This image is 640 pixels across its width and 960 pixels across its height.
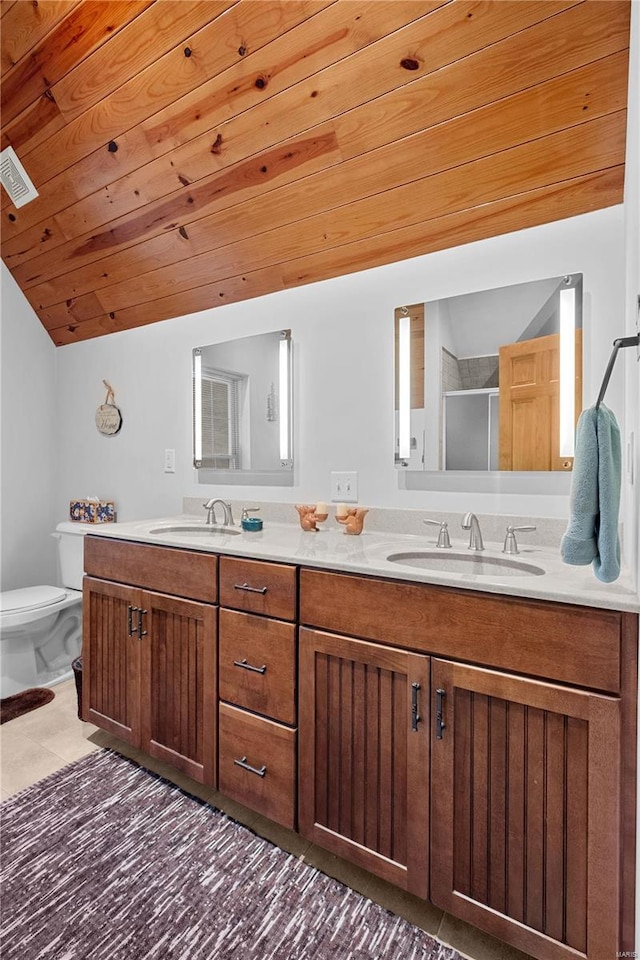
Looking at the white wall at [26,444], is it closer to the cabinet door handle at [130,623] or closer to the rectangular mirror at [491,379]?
the cabinet door handle at [130,623]

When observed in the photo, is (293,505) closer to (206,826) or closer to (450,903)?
(206,826)

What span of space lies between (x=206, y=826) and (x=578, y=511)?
143 centimetres

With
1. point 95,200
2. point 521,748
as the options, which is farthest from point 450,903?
point 95,200

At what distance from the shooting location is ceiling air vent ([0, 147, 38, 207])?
6.87 feet

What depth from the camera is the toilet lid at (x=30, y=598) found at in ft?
7.47

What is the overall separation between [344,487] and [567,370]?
2.81ft

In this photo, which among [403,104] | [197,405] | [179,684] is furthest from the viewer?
[197,405]

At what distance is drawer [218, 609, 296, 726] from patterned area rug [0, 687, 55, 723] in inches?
50.4

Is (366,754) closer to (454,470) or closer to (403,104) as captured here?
(454,470)

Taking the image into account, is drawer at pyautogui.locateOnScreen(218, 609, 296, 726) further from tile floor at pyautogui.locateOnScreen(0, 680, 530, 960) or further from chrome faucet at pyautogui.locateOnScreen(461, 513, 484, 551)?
chrome faucet at pyautogui.locateOnScreen(461, 513, 484, 551)

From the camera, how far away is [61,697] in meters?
2.31

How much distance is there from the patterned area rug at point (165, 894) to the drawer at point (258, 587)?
2.27 ft

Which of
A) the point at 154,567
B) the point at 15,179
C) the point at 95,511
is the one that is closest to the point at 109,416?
the point at 95,511

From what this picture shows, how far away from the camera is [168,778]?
1723mm
